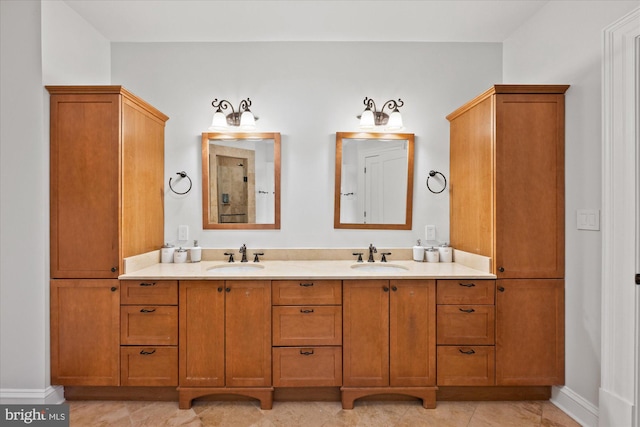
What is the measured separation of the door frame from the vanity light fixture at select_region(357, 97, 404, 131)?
127 centimetres

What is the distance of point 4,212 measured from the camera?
2115mm

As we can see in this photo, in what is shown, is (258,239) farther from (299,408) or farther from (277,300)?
(299,408)

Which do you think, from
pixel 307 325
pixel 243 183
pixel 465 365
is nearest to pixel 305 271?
pixel 307 325

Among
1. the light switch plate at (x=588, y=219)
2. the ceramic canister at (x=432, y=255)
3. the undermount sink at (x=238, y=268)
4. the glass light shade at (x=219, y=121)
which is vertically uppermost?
the glass light shade at (x=219, y=121)

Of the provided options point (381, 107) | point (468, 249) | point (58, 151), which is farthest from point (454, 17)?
point (58, 151)

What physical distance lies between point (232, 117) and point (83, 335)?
1.85 m

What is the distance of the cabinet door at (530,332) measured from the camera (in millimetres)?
2141

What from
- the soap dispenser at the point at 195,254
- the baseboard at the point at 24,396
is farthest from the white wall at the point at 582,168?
the baseboard at the point at 24,396

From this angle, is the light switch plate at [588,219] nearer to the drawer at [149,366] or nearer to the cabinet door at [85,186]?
the drawer at [149,366]

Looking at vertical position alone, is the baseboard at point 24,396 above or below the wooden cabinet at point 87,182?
below

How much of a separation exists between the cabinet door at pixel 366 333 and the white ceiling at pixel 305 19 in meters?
1.91

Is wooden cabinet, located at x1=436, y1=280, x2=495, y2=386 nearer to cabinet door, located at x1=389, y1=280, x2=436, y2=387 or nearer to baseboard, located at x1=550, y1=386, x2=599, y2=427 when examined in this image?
cabinet door, located at x1=389, y1=280, x2=436, y2=387

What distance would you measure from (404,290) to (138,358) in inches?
69.2

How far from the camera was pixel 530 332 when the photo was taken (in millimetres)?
2150
